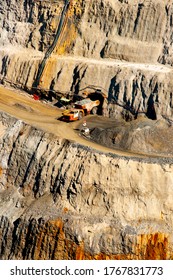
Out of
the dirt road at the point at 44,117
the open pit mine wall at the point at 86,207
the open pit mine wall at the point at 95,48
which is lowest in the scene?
the open pit mine wall at the point at 86,207

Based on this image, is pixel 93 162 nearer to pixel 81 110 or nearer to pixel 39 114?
pixel 81 110

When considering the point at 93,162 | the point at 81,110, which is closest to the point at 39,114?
the point at 81,110

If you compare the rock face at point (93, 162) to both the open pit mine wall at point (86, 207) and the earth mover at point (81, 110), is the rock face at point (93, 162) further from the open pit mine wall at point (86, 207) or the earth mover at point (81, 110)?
the earth mover at point (81, 110)

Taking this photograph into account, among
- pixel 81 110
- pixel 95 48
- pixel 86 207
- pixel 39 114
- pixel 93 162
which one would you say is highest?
pixel 95 48

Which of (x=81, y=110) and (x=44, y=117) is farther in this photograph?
(x=81, y=110)

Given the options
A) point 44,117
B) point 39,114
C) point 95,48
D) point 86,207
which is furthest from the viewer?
point 95,48

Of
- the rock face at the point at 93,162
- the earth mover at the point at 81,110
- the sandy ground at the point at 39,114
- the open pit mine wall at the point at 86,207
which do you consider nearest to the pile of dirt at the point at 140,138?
the sandy ground at the point at 39,114

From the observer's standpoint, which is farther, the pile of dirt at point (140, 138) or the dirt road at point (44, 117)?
the dirt road at point (44, 117)
